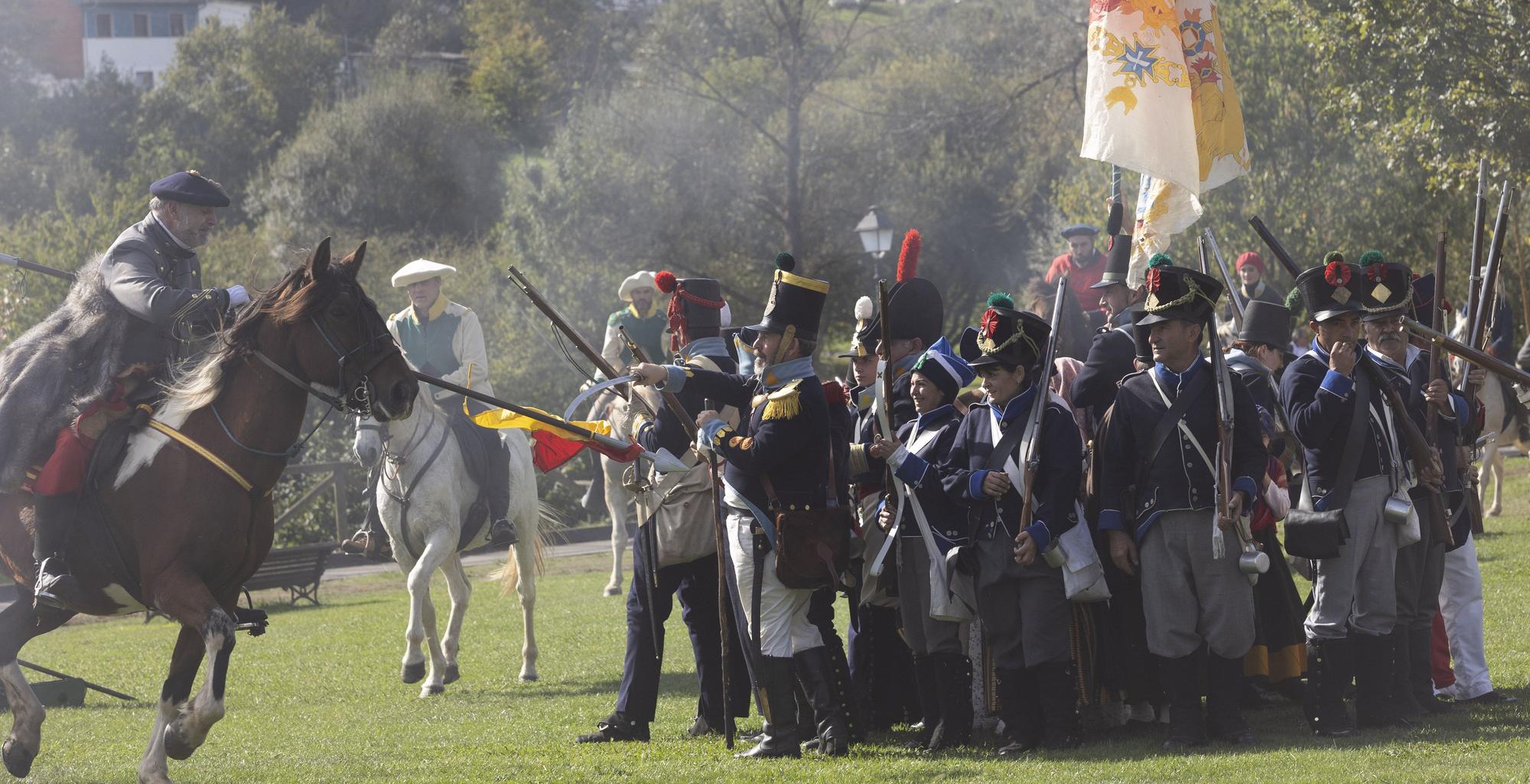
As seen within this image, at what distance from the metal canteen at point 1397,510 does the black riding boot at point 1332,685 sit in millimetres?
599

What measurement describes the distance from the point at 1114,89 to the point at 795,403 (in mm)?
3081

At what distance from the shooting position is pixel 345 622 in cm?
1597

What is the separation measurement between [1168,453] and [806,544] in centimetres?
166

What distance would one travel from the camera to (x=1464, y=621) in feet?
27.3

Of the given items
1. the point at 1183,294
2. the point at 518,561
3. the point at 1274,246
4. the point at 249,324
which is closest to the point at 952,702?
the point at 1183,294

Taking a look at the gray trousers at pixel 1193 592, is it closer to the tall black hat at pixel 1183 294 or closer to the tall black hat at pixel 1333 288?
the tall black hat at pixel 1183 294

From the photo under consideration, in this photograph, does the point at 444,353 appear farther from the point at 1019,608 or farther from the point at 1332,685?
the point at 1332,685

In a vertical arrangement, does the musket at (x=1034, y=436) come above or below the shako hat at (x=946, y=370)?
below

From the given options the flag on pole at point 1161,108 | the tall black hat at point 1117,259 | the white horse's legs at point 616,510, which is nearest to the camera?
the flag on pole at point 1161,108

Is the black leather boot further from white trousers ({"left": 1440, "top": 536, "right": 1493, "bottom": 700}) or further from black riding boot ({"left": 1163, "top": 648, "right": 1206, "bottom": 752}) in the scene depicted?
white trousers ({"left": 1440, "top": 536, "right": 1493, "bottom": 700})

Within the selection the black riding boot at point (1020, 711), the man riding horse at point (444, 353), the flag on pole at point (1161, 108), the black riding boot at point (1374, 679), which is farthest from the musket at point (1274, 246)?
the man riding horse at point (444, 353)

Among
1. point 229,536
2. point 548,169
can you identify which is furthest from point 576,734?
point 548,169

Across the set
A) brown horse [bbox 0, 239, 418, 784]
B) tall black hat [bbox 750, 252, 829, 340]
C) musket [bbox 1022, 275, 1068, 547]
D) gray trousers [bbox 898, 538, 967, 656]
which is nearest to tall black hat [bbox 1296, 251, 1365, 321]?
musket [bbox 1022, 275, 1068, 547]

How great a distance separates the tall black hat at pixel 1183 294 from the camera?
7.12 m
